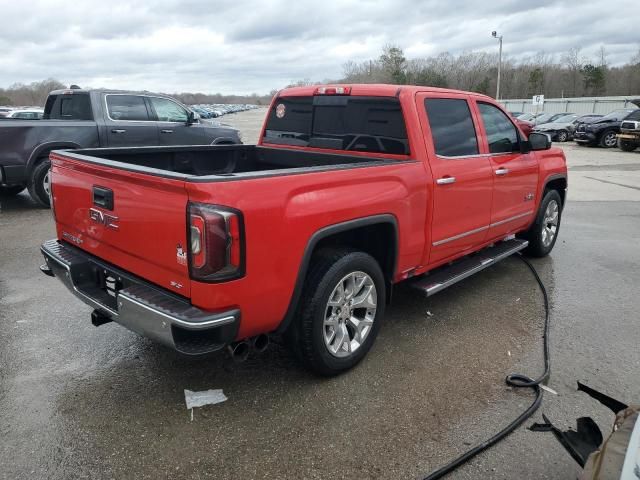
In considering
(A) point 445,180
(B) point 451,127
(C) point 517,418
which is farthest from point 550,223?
(C) point 517,418

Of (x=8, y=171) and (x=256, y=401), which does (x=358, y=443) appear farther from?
(x=8, y=171)

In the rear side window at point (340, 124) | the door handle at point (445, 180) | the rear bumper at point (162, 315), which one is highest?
the rear side window at point (340, 124)

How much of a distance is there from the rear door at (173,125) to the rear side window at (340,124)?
5307 millimetres

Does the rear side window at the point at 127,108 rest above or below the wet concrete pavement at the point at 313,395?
above

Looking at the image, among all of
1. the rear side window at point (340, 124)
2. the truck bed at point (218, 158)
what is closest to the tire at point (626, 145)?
the rear side window at point (340, 124)

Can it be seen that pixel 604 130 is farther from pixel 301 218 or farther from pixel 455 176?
pixel 301 218

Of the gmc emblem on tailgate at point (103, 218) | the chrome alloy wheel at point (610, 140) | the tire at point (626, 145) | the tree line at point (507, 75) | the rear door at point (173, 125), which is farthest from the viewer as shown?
the tree line at point (507, 75)

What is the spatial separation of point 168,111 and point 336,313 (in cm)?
783

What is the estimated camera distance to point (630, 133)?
2033 centimetres

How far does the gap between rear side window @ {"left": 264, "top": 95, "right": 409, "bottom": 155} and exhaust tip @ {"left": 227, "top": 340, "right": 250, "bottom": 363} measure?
1866 millimetres

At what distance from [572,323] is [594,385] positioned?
107 cm

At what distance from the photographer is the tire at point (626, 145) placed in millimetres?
20589

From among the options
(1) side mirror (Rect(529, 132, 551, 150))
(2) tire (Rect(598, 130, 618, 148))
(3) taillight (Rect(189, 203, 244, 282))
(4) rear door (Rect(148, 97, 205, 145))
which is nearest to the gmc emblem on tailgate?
(3) taillight (Rect(189, 203, 244, 282))

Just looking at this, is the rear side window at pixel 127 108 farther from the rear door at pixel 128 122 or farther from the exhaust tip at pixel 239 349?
the exhaust tip at pixel 239 349
